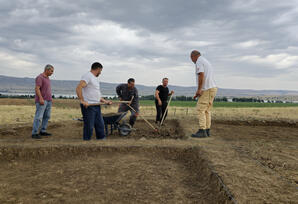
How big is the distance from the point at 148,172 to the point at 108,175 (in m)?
0.63

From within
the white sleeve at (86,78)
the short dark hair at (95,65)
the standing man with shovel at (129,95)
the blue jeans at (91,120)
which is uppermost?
the short dark hair at (95,65)

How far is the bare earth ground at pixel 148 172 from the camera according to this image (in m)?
2.64

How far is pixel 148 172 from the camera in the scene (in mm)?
3561

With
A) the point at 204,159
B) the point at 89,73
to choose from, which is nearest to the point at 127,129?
the point at 89,73

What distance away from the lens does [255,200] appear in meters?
2.28

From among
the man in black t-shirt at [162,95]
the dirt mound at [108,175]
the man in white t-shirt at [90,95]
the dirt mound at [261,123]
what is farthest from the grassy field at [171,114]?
the dirt mound at [108,175]

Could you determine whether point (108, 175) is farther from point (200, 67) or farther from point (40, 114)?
point (200, 67)

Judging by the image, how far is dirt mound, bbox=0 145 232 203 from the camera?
2719 mm

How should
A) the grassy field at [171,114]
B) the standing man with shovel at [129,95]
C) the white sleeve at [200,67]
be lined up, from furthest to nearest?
the grassy field at [171,114], the standing man with shovel at [129,95], the white sleeve at [200,67]

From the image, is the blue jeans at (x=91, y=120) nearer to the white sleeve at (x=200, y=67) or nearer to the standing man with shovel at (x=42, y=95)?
the standing man with shovel at (x=42, y=95)

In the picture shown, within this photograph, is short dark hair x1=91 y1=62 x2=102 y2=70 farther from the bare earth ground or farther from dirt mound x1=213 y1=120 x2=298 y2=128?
dirt mound x1=213 y1=120 x2=298 y2=128

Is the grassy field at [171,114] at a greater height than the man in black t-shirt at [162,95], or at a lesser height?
lesser

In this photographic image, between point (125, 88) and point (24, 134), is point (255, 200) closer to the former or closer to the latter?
point (125, 88)

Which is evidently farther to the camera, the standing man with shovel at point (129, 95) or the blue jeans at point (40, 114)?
the standing man with shovel at point (129, 95)
